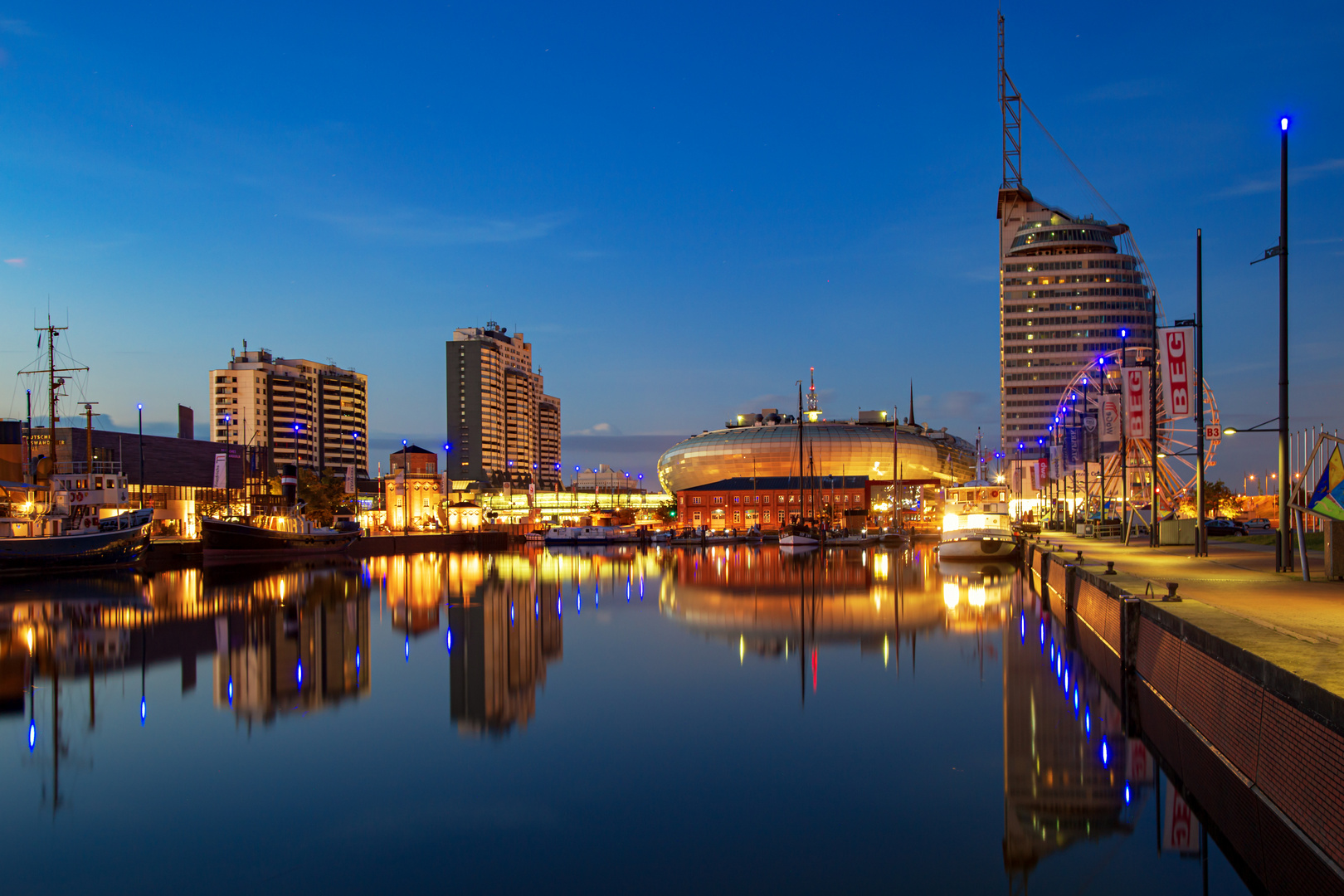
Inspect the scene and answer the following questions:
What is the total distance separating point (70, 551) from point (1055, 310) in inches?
6081

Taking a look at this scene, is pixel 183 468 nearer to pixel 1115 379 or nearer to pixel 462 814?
pixel 1115 379

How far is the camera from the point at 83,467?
3595 inches

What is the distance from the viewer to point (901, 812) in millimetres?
11688

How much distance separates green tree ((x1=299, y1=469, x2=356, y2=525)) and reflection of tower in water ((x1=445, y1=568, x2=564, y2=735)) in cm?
6931

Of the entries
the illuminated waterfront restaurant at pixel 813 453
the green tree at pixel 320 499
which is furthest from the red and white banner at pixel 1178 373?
the illuminated waterfront restaurant at pixel 813 453

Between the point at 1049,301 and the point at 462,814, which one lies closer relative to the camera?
the point at 462,814

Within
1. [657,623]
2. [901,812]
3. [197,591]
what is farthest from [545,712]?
[197,591]

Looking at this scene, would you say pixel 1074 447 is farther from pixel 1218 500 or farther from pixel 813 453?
pixel 813 453

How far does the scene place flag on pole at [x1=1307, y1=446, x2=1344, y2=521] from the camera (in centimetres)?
1931

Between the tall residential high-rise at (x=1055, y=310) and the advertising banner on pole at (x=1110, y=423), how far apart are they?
121439 millimetres

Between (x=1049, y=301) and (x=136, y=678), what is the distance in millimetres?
170904

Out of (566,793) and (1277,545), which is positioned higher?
(1277,545)

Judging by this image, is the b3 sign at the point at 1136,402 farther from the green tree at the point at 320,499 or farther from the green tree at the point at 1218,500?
the green tree at the point at 320,499

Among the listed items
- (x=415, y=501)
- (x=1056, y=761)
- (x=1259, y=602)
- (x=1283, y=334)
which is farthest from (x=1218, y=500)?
(x=1056, y=761)
